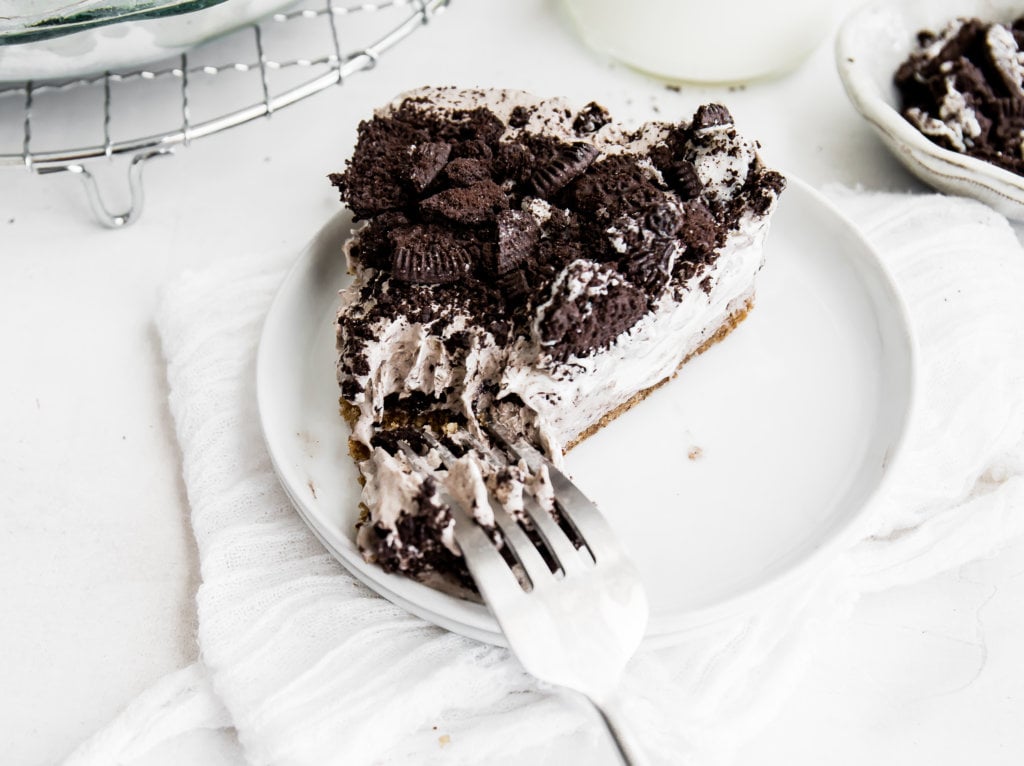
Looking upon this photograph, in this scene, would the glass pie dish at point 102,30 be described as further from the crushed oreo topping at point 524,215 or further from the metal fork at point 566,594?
the metal fork at point 566,594

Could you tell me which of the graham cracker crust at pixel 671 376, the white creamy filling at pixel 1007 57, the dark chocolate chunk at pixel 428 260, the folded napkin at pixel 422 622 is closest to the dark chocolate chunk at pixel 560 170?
the dark chocolate chunk at pixel 428 260

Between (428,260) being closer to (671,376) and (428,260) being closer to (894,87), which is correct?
(671,376)

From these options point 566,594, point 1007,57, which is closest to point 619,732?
point 566,594

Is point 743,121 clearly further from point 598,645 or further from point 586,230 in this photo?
point 598,645

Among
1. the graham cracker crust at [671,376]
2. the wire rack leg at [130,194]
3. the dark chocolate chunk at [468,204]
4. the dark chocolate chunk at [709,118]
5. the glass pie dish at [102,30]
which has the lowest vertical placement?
the graham cracker crust at [671,376]

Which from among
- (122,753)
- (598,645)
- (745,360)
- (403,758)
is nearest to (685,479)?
(745,360)

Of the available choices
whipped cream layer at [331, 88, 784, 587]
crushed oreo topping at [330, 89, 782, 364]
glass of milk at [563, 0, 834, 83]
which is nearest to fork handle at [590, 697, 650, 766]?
whipped cream layer at [331, 88, 784, 587]
